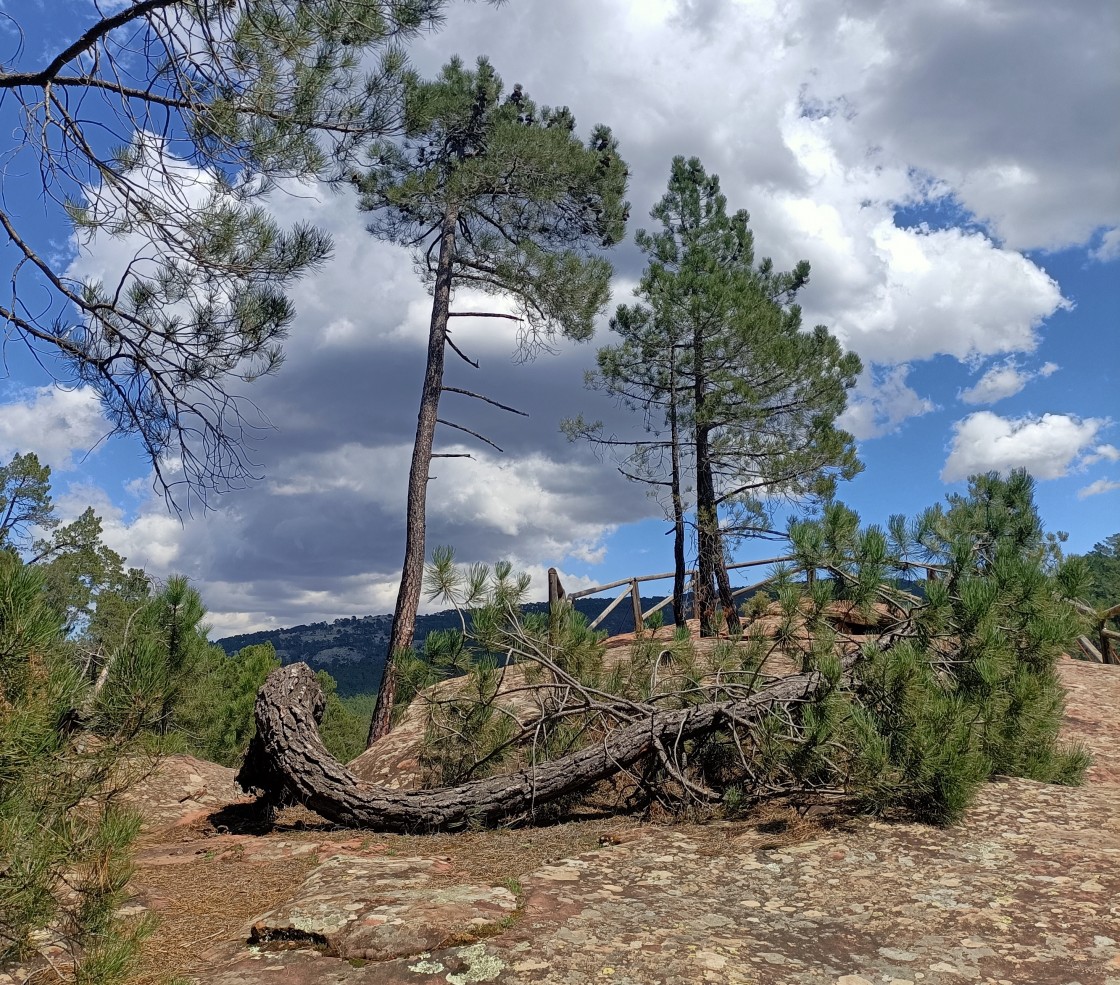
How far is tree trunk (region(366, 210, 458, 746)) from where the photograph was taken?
9.65 meters

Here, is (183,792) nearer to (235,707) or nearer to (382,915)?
→ (382,915)

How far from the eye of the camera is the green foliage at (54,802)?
7.43 ft

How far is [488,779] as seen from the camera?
17.8ft

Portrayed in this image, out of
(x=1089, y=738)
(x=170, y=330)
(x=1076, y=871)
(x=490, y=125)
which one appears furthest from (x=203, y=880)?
(x=490, y=125)

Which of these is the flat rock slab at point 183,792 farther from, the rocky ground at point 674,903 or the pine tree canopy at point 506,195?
the pine tree canopy at point 506,195

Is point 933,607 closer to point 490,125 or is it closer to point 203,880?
point 203,880

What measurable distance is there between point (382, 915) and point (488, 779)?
222 centimetres

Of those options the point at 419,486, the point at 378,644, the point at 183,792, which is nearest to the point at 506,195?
the point at 419,486

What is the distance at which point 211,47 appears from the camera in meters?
4.25

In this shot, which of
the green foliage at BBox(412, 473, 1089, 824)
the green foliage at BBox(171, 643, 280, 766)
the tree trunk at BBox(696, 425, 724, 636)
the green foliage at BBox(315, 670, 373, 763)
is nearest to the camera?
the green foliage at BBox(412, 473, 1089, 824)

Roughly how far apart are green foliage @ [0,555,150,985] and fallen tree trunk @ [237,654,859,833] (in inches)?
99.3

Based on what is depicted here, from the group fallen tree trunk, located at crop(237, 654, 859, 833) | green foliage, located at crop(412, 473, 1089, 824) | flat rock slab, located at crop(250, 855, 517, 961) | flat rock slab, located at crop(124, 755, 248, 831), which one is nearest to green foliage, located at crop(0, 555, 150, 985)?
flat rock slab, located at crop(250, 855, 517, 961)

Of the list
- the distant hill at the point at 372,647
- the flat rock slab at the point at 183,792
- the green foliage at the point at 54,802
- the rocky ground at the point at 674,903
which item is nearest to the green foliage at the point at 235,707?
the distant hill at the point at 372,647

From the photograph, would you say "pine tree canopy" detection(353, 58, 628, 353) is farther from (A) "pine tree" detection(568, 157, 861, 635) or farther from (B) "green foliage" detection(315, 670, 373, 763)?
(B) "green foliage" detection(315, 670, 373, 763)
